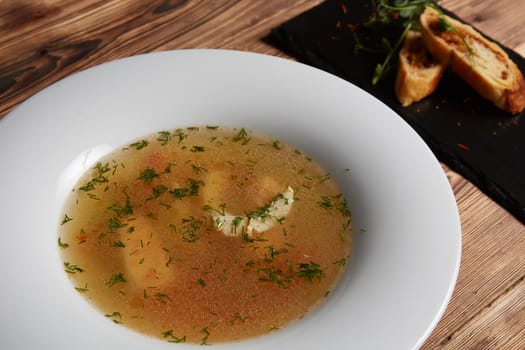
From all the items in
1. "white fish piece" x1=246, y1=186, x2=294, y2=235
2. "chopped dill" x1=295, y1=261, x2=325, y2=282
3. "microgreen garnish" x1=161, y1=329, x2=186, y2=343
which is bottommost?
"chopped dill" x1=295, y1=261, x2=325, y2=282

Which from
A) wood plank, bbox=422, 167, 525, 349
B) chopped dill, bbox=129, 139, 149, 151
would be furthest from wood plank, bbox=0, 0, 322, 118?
wood plank, bbox=422, 167, 525, 349

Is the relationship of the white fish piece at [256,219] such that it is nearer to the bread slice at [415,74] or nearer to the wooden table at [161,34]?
the wooden table at [161,34]

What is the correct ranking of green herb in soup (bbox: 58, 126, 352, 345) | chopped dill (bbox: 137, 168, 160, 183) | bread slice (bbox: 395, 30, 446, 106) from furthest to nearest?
bread slice (bbox: 395, 30, 446, 106), chopped dill (bbox: 137, 168, 160, 183), green herb in soup (bbox: 58, 126, 352, 345)

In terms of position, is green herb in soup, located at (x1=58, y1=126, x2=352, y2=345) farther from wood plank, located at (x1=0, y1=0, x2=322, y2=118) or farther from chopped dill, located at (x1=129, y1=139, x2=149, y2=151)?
wood plank, located at (x1=0, y1=0, x2=322, y2=118)

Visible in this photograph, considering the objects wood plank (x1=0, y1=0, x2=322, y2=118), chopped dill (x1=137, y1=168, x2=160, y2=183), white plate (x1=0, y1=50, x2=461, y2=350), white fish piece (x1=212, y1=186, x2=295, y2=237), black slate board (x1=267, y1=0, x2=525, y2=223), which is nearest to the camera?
white plate (x1=0, y1=50, x2=461, y2=350)

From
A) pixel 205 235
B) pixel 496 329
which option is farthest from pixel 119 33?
pixel 496 329

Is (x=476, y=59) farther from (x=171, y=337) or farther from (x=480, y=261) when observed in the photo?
(x=171, y=337)
